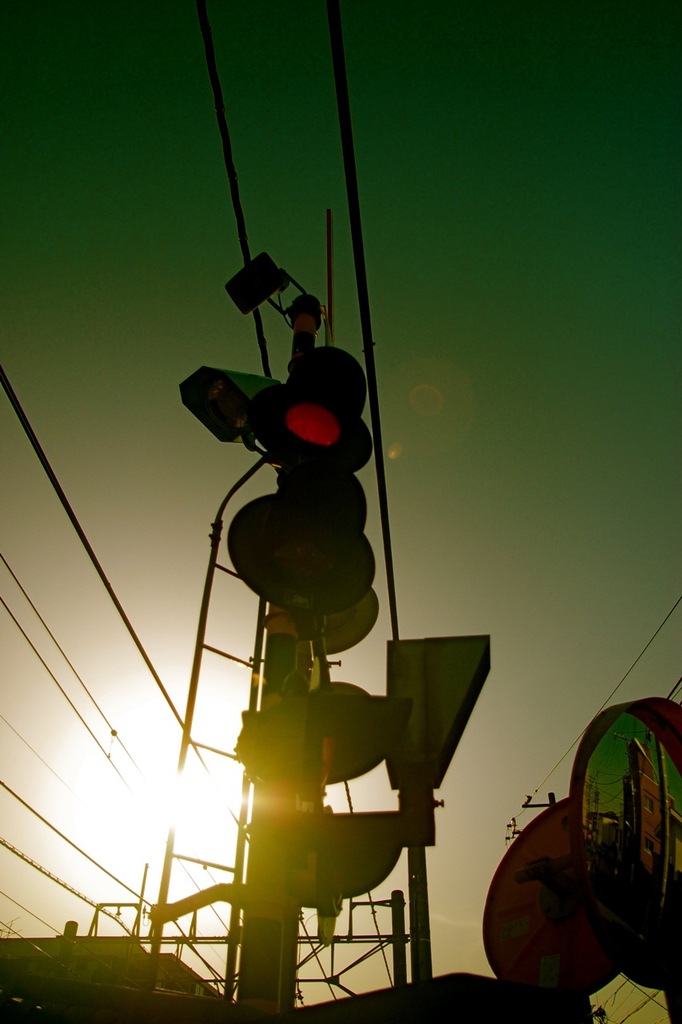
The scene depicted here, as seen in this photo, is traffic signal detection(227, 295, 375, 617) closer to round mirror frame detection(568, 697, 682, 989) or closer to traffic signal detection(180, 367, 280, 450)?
traffic signal detection(180, 367, 280, 450)

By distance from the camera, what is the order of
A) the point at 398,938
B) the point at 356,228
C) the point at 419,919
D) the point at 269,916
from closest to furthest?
the point at 269,916 → the point at 356,228 → the point at 419,919 → the point at 398,938

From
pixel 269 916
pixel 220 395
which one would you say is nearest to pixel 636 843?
pixel 269 916

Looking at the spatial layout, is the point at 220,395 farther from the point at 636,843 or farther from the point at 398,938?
the point at 398,938

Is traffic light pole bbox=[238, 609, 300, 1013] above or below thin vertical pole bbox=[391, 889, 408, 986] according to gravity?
below

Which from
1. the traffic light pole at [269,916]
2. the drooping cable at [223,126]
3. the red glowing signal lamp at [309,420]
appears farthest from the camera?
the drooping cable at [223,126]

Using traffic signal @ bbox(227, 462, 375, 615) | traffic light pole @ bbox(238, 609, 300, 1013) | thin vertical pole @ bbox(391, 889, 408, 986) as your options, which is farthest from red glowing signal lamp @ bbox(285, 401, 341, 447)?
thin vertical pole @ bbox(391, 889, 408, 986)

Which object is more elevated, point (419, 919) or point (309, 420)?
point (309, 420)

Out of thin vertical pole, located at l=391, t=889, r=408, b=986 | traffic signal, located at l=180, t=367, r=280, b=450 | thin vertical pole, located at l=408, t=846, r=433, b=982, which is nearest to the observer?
traffic signal, located at l=180, t=367, r=280, b=450

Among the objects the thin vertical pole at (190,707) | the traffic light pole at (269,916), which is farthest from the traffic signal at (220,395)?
the traffic light pole at (269,916)

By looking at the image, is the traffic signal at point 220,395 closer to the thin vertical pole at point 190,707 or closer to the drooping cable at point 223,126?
the thin vertical pole at point 190,707

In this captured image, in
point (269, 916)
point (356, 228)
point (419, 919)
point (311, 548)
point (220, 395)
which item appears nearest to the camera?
point (269, 916)

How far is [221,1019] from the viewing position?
1304 millimetres

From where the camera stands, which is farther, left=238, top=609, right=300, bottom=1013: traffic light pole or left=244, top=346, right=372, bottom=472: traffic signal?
left=244, top=346, right=372, bottom=472: traffic signal

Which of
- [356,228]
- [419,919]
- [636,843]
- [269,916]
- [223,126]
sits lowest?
[269,916]
